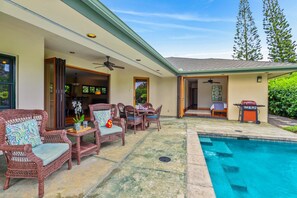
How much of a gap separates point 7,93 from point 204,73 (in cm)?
730

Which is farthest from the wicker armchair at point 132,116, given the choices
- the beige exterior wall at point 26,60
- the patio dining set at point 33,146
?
the beige exterior wall at point 26,60

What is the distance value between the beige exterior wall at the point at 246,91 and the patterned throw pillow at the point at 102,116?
6857mm

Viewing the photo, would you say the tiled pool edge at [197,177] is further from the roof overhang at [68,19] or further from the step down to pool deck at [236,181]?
the roof overhang at [68,19]

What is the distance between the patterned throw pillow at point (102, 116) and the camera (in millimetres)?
3722

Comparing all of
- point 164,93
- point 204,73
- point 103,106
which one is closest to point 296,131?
point 204,73

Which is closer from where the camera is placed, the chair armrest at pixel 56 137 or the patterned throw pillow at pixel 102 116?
the chair armrest at pixel 56 137

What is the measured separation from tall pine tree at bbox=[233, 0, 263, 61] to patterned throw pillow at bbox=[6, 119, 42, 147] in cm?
2065

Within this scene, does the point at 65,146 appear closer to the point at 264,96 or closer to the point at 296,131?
the point at 296,131

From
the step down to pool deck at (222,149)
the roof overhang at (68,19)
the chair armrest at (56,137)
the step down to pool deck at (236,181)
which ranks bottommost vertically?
the step down to pool deck at (236,181)

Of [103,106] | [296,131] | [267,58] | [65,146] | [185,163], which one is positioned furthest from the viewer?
[267,58]

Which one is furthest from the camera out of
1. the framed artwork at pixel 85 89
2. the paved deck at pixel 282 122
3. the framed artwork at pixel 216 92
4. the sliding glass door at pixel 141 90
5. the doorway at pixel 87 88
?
the framed artwork at pixel 216 92

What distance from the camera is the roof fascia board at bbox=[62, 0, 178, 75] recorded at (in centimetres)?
204

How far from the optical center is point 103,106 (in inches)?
Answer: 157

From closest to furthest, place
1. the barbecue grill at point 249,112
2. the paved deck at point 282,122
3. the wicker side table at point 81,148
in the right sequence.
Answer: the wicker side table at point 81,148, the paved deck at point 282,122, the barbecue grill at point 249,112
